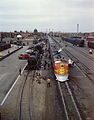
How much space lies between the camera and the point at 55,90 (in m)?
18.3

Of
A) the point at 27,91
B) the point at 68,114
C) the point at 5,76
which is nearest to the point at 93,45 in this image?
the point at 5,76

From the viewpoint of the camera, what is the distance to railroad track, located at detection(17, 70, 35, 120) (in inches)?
501

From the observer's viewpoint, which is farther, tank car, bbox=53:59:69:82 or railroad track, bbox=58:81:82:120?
tank car, bbox=53:59:69:82

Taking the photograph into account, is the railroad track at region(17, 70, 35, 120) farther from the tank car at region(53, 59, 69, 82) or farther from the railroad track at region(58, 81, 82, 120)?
the tank car at region(53, 59, 69, 82)

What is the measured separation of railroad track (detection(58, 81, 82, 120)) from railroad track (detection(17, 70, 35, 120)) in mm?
2627

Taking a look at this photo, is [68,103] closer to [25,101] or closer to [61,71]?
[25,101]

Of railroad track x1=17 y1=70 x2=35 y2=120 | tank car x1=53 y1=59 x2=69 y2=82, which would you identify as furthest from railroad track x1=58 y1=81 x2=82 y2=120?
railroad track x1=17 y1=70 x2=35 y2=120

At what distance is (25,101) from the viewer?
15.4m

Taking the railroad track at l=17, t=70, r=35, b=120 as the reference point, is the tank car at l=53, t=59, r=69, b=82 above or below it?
above

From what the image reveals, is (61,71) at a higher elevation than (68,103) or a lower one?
higher

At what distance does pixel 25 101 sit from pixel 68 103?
3.44m

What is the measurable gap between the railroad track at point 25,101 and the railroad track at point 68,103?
263cm

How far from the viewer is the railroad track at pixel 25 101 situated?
1273 centimetres

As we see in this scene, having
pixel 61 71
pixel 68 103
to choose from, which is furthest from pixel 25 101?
pixel 61 71
